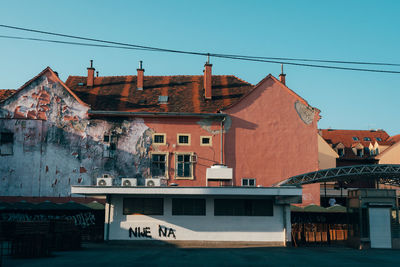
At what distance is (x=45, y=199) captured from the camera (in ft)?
115

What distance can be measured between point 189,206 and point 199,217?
939mm

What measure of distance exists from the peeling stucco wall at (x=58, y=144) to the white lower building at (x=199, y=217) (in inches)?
329

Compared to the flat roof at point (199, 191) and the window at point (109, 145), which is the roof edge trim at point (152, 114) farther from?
the flat roof at point (199, 191)

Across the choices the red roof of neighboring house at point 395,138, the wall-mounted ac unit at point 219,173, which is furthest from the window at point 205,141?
the red roof of neighboring house at point 395,138

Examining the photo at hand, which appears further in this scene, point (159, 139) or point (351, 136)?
point (351, 136)

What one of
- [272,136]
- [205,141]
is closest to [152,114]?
[205,141]

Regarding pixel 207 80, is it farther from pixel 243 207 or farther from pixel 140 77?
pixel 243 207

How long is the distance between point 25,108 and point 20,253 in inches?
737

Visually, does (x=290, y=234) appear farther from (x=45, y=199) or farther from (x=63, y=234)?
(x=45, y=199)

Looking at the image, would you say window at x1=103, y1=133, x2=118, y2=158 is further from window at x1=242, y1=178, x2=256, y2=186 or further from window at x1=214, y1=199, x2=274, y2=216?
window at x1=214, y1=199, x2=274, y2=216

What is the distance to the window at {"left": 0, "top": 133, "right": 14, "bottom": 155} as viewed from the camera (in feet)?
117

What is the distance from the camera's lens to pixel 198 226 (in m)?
27.5

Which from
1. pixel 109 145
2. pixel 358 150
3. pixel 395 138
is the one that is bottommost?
pixel 109 145

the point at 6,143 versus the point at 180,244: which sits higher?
the point at 6,143
